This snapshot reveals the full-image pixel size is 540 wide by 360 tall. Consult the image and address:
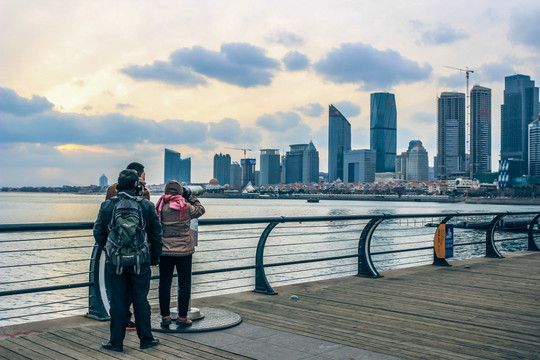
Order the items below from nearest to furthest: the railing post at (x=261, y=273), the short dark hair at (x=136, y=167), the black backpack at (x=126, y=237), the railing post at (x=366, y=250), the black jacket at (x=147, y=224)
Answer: the black backpack at (x=126, y=237), the black jacket at (x=147, y=224), the short dark hair at (x=136, y=167), the railing post at (x=261, y=273), the railing post at (x=366, y=250)

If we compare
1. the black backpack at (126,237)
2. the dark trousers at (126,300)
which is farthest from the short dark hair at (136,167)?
the dark trousers at (126,300)

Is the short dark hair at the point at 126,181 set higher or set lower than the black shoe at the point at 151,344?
higher

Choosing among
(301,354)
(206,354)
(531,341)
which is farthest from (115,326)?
(531,341)

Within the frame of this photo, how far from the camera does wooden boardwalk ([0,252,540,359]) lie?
476cm

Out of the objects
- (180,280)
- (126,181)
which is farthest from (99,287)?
(126,181)

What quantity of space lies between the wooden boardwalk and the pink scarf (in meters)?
1.27

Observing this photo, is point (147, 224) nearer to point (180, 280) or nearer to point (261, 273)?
point (180, 280)

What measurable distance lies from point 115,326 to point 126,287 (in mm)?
359

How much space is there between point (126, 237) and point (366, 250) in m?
5.69

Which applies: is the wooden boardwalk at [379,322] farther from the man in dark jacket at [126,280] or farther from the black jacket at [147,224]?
the black jacket at [147,224]

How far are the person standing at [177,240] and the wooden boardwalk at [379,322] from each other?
43 cm

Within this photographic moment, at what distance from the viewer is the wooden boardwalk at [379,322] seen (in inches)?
187

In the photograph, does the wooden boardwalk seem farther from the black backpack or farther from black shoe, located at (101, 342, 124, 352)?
the black backpack

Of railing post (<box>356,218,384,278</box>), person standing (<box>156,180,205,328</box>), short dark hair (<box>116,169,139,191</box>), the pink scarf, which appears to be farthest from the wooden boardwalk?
short dark hair (<box>116,169,139,191</box>)
